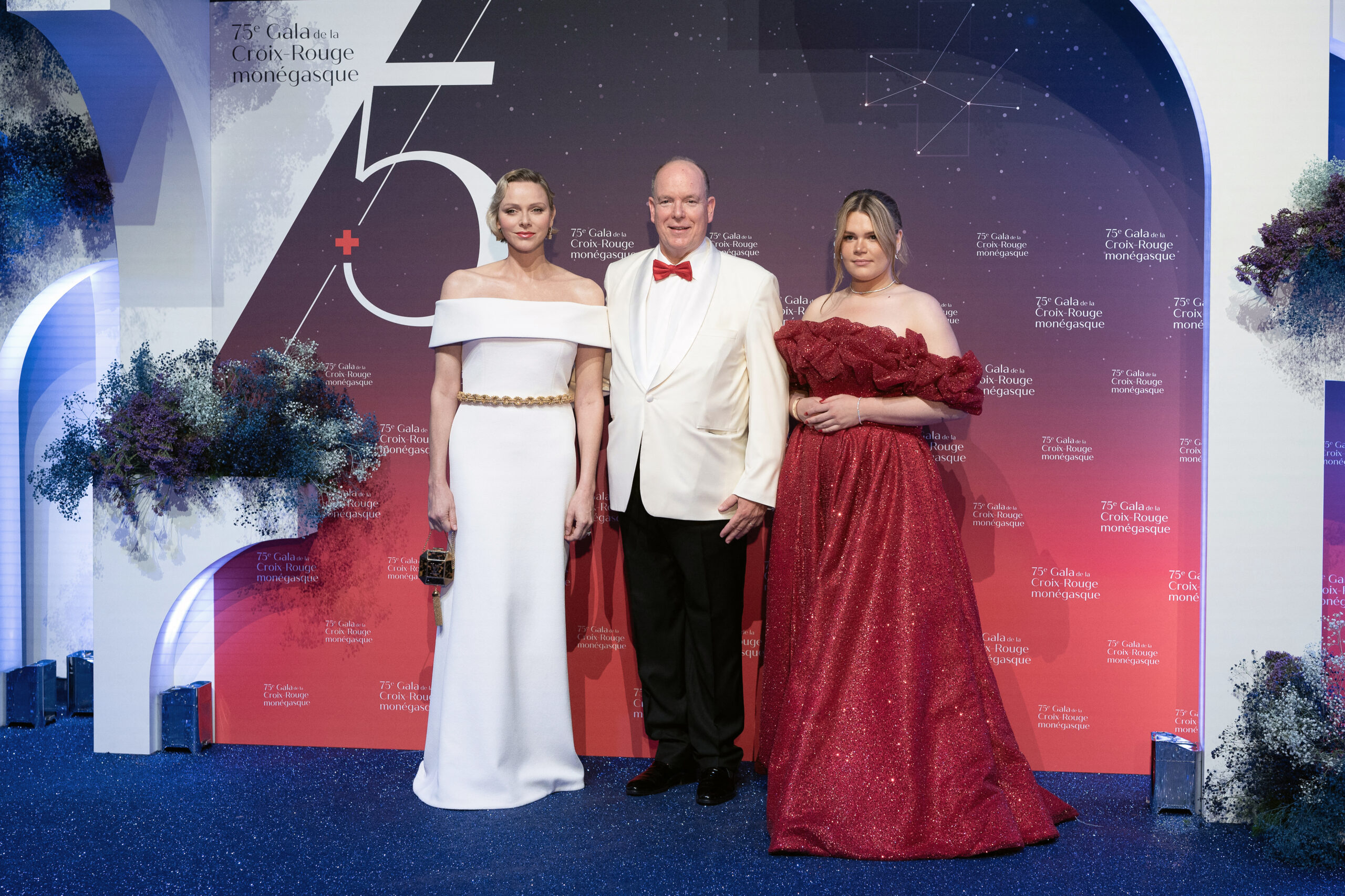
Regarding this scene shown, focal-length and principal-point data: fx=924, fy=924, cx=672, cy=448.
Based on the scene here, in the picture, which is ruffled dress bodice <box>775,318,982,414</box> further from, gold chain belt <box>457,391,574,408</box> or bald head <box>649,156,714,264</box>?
gold chain belt <box>457,391,574,408</box>

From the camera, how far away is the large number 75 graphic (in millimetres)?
3896

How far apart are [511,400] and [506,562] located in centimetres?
58

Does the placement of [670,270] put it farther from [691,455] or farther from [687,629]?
[687,629]

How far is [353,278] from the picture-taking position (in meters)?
3.98

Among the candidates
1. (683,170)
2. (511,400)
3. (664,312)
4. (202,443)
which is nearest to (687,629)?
(511,400)

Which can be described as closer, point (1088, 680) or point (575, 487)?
point (575, 487)

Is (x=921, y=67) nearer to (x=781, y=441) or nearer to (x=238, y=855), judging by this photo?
(x=781, y=441)

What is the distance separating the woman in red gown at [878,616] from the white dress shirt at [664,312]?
371mm

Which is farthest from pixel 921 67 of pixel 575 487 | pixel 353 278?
pixel 353 278

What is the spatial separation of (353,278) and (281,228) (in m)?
0.38

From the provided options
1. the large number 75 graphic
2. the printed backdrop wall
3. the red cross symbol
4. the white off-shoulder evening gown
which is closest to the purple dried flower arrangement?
the printed backdrop wall

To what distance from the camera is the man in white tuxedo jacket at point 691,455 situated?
10.5ft

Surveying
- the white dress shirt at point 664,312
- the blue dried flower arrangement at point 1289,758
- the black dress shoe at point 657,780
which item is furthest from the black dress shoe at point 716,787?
the blue dried flower arrangement at point 1289,758

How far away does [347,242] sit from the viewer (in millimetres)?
3977
